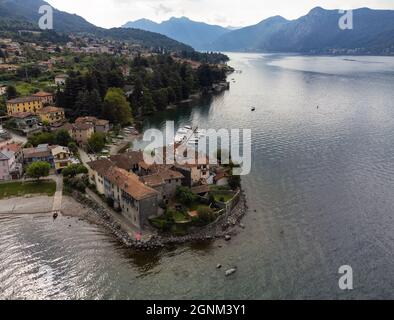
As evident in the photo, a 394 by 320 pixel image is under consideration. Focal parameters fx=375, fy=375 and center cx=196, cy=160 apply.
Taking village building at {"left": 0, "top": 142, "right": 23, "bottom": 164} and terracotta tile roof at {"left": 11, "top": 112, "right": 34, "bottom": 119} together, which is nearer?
village building at {"left": 0, "top": 142, "right": 23, "bottom": 164}

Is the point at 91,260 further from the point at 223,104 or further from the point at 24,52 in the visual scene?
the point at 24,52

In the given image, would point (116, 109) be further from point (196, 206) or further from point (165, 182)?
point (196, 206)

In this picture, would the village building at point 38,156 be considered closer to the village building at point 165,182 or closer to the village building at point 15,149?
the village building at point 15,149

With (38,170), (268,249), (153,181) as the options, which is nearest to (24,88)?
(38,170)

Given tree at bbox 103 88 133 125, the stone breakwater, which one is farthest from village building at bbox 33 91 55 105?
the stone breakwater

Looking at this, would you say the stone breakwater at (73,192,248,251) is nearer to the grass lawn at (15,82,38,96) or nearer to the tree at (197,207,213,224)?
the tree at (197,207,213,224)

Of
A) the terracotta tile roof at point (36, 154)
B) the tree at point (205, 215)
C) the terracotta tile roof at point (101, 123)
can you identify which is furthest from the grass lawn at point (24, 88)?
the tree at point (205, 215)
